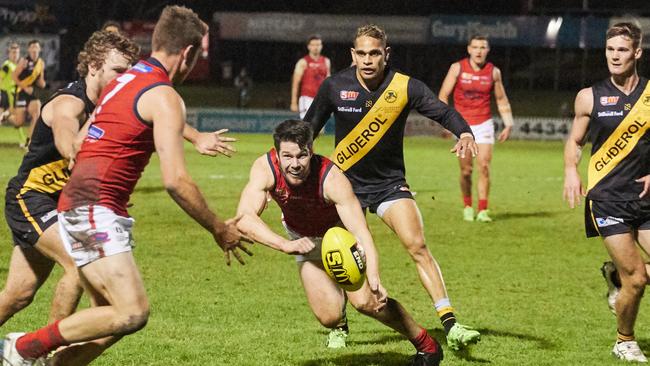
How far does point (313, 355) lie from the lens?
26.9ft

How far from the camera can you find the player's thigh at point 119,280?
612cm

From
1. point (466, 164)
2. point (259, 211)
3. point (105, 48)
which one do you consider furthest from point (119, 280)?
point (466, 164)

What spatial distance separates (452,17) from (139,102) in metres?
43.1

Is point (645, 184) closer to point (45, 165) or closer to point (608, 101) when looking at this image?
point (608, 101)

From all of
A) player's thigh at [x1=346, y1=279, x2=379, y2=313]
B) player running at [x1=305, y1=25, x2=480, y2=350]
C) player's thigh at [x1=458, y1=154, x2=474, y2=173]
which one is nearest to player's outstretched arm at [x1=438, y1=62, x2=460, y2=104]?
player's thigh at [x1=458, y1=154, x2=474, y2=173]

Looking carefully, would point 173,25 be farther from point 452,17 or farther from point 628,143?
point 452,17

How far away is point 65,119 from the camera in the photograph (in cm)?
723

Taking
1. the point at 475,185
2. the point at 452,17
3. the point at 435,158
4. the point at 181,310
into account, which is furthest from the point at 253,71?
the point at 181,310

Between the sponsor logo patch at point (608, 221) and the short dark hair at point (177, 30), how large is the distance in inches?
135

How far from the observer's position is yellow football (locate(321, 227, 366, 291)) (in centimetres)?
706

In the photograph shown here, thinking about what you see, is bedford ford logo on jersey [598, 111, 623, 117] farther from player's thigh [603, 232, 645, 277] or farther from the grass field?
the grass field

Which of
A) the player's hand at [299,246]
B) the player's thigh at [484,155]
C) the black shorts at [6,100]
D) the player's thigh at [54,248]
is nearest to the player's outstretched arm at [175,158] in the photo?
the player's hand at [299,246]

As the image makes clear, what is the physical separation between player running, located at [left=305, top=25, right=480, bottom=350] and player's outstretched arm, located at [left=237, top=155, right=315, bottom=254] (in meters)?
1.39

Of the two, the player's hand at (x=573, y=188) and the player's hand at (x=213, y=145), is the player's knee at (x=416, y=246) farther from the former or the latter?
the player's hand at (x=213, y=145)
